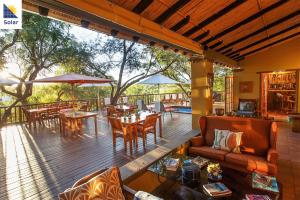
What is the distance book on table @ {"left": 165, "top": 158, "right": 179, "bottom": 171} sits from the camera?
102 inches

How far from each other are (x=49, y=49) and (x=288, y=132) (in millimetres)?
10142

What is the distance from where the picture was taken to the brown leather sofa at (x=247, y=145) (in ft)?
9.29

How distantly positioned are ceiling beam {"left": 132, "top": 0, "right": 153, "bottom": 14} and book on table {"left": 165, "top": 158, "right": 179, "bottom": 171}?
2312mm

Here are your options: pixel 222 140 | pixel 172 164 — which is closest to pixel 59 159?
pixel 172 164

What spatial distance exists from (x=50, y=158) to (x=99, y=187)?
2626 mm

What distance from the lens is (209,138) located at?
3738mm

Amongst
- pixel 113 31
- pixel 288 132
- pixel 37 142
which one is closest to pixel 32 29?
pixel 37 142

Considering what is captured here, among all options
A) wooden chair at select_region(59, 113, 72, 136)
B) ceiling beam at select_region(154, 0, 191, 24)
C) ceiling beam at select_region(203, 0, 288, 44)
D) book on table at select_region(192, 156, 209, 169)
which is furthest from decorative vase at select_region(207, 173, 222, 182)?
wooden chair at select_region(59, 113, 72, 136)

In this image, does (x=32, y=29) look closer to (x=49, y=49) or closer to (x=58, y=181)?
(x=49, y=49)

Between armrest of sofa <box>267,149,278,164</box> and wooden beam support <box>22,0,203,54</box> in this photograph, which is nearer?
wooden beam support <box>22,0,203,54</box>

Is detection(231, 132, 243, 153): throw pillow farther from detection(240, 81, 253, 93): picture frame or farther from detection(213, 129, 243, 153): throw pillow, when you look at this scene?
detection(240, 81, 253, 93): picture frame

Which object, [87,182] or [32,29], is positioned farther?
[32,29]

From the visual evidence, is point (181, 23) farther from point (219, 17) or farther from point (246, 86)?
point (246, 86)

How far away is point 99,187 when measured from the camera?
5.45ft
